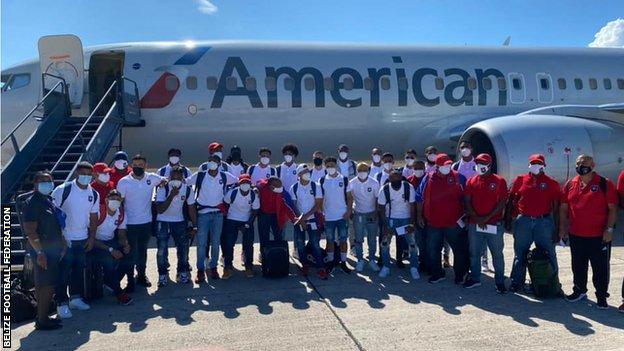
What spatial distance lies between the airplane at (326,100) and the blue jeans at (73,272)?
5.14 meters

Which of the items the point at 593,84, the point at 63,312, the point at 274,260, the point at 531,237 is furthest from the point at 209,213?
the point at 593,84

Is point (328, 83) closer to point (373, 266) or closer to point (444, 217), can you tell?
point (373, 266)

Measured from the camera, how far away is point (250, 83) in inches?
415

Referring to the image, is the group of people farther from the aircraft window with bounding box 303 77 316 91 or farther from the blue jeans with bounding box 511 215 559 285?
the aircraft window with bounding box 303 77 316 91

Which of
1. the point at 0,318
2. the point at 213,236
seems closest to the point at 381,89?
the point at 213,236

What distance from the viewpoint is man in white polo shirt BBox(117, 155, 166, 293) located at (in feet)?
19.6

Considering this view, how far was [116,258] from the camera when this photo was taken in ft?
18.6

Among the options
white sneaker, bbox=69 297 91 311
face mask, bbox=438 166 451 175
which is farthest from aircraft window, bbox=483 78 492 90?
white sneaker, bbox=69 297 91 311

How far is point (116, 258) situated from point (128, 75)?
18.2 ft

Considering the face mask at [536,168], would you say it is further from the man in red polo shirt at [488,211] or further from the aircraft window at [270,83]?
the aircraft window at [270,83]

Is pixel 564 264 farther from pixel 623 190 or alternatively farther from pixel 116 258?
pixel 116 258

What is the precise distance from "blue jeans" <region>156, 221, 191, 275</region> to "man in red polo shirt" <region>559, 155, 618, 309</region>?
424 centimetres

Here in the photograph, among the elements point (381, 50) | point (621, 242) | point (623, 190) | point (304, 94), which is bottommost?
point (621, 242)

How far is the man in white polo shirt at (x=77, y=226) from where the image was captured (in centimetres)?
528
